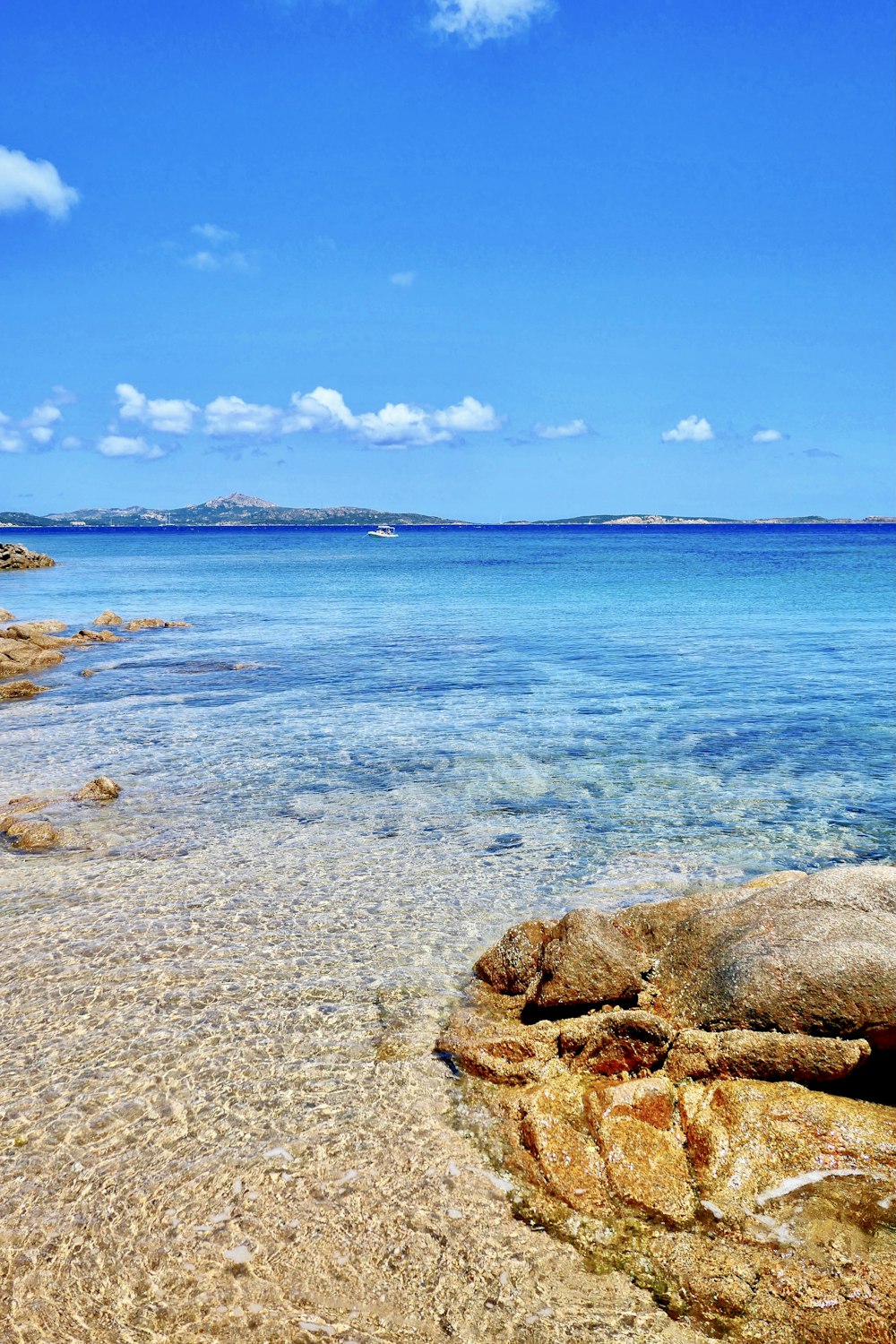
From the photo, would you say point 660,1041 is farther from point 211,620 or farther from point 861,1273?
point 211,620

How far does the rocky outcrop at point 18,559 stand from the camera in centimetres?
7769

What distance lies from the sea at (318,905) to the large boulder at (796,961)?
1.99m

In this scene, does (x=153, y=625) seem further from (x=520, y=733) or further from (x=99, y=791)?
(x=99, y=791)

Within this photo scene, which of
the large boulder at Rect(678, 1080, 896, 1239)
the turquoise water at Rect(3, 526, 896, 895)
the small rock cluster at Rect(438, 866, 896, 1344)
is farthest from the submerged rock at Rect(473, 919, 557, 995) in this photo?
the turquoise water at Rect(3, 526, 896, 895)

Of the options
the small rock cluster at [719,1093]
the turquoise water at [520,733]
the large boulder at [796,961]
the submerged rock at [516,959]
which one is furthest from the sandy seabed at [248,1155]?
the turquoise water at [520,733]

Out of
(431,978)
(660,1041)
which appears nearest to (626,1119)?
(660,1041)

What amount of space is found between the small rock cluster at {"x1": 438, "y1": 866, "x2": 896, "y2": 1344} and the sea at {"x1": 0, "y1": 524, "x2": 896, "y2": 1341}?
415mm

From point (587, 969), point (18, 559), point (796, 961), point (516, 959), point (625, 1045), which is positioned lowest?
point (516, 959)

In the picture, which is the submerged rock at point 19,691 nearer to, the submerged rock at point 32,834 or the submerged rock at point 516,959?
the submerged rock at point 32,834

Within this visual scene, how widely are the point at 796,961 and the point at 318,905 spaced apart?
496 centimetres

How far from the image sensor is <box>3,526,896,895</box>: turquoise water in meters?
11.7

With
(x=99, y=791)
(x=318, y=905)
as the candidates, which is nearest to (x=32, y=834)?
(x=99, y=791)

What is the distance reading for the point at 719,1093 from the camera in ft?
19.2

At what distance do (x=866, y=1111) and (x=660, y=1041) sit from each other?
1.34 metres
